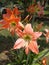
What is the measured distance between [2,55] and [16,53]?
0.90 metres

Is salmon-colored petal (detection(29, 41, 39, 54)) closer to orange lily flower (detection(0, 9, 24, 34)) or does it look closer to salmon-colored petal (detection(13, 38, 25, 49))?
salmon-colored petal (detection(13, 38, 25, 49))

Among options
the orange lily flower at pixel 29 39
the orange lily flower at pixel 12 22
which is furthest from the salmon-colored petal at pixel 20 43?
the orange lily flower at pixel 12 22

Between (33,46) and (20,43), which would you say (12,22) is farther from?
(33,46)

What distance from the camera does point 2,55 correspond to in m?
5.21

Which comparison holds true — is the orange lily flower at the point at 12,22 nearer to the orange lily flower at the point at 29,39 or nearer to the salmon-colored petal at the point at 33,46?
the orange lily flower at the point at 29,39

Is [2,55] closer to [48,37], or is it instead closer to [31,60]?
[31,60]

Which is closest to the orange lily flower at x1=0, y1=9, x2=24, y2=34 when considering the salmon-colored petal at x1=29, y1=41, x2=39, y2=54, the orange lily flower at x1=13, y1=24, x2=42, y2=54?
the orange lily flower at x1=13, y1=24, x2=42, y2=54

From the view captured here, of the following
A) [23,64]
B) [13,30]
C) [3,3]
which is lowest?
[3,3]

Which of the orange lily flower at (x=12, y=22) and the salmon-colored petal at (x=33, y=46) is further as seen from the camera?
the orange lily flower at (x=12, y=22)

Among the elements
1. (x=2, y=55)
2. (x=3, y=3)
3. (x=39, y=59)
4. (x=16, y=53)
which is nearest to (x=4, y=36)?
(x=2, y=55)

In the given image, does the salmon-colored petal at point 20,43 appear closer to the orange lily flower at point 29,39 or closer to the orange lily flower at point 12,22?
the orange lily flower at point 29,39

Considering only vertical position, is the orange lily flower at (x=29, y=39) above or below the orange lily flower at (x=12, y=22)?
below

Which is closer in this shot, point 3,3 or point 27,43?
point 27,43

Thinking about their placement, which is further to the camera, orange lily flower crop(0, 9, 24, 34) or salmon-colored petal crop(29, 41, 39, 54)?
orange lily flower crop(0, 9, 24, 34)
